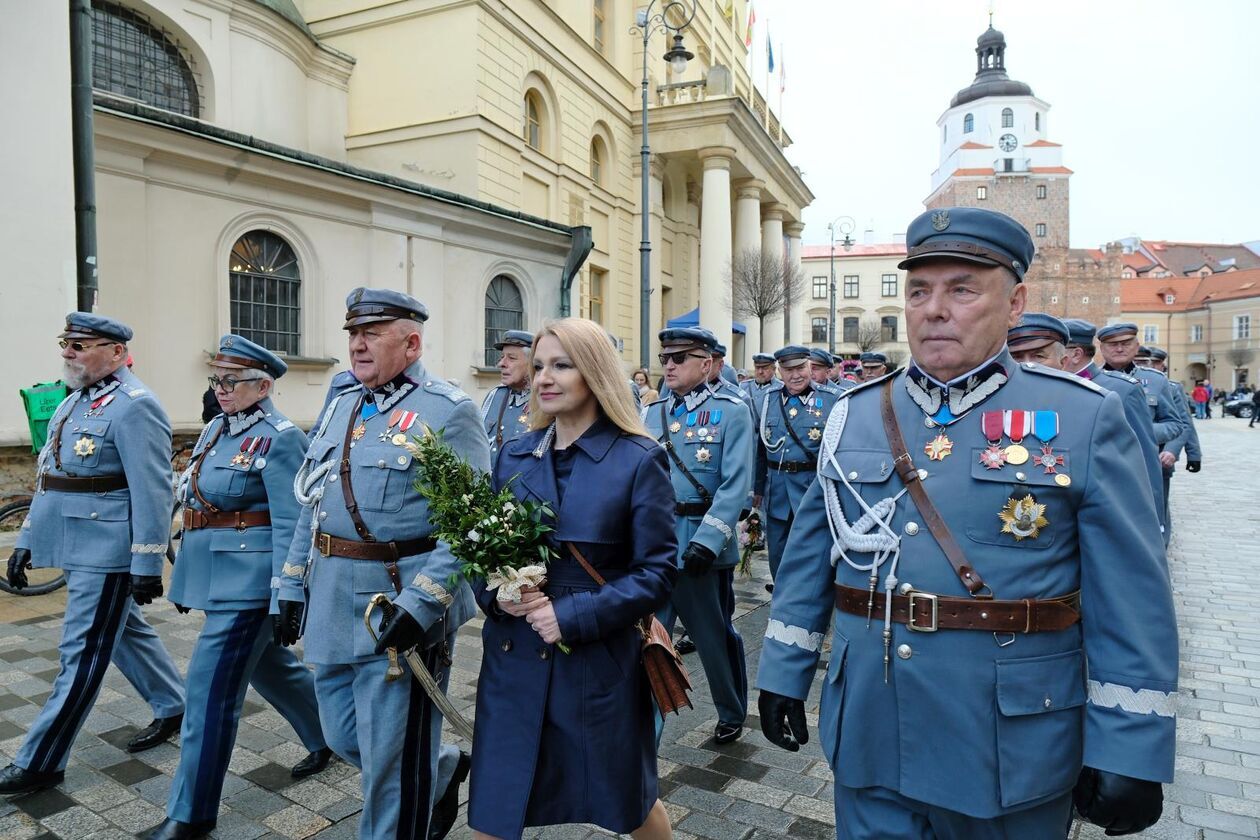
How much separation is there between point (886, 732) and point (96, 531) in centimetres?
388

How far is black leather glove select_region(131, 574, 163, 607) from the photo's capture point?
392cm

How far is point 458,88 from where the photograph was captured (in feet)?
71.3

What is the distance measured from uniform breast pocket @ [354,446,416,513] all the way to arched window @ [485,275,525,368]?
13.9 meters

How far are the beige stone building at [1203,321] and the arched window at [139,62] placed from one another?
91.2 metres

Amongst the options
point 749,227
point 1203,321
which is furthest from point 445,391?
point 1203,321

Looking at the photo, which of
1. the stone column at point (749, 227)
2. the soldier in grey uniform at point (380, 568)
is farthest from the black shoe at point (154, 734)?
the stone column at point (749, 227)

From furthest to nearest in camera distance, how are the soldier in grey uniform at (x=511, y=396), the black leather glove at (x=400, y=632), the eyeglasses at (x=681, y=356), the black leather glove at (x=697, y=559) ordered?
the soldier in grey uniform at (x=511, y=396), the eyeglasses at (x=681, y=356), the black leather glove at (x=697, y=559), the black leather glove at (x=400, y=632)

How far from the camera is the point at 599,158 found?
28.6 m

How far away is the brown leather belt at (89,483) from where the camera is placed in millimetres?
4180

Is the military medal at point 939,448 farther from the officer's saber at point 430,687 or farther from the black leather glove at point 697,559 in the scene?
the black leather glove at point 697,559

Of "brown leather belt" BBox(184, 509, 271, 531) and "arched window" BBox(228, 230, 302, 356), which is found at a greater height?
"arched window" BBox(228, 230, 302, 356)

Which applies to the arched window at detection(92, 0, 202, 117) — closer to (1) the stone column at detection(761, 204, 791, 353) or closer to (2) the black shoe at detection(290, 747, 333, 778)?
(2) the black shoe at detection(290, 747, 333, 778)

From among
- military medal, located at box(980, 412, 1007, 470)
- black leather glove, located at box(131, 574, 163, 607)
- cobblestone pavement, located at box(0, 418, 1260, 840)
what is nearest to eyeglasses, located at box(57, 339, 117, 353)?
black leather glove, located at box(131, 574, 163, 607)

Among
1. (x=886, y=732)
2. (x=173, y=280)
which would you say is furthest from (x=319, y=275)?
(x=886, y=732)
